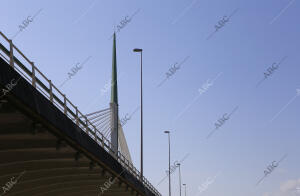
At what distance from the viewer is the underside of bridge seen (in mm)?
13914

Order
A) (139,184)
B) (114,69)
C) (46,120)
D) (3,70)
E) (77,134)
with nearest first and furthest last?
(3,70) → (46,120) → (77,134) → (139,184) → (114,69)

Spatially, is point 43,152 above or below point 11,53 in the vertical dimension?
below

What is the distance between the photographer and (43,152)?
1878 centimetres

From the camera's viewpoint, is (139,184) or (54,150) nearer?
(54,150)

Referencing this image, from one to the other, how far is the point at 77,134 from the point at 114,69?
29634 mm

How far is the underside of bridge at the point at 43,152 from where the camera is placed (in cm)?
1391

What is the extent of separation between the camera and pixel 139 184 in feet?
112

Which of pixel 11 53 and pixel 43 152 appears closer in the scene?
pixel 11 53

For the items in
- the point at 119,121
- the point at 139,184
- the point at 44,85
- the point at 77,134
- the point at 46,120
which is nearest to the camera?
the point at 46,120

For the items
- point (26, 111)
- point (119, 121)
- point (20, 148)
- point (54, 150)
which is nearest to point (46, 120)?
point (26, 111)

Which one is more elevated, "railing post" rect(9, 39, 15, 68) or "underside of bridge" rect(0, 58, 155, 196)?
"railing post" rect(9, 39, 15, 68)

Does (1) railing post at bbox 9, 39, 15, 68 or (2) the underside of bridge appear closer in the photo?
(2) the underside of bridge

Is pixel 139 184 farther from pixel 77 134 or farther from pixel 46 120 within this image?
pixel 46 120

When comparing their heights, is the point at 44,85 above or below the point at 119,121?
below
